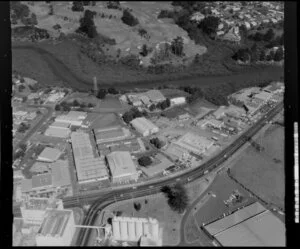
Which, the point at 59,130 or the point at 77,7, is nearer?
the point at 59,130

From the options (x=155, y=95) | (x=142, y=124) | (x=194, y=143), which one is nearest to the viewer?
(x=194, y=143)

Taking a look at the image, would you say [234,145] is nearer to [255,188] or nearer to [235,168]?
[235,168]

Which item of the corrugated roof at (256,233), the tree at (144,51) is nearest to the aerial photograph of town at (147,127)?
the corrugated roof at (256,233)

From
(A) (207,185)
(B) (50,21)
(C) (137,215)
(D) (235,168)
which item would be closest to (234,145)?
(D) (235,168)

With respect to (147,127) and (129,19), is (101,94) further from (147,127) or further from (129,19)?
(129,19)

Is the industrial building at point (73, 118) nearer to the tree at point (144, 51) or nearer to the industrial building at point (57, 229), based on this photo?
the industrial building at point (57, 229)

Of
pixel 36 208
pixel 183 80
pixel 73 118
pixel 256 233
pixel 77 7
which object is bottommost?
pixel 256 233

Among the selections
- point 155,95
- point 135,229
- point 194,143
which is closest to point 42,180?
point 135,229

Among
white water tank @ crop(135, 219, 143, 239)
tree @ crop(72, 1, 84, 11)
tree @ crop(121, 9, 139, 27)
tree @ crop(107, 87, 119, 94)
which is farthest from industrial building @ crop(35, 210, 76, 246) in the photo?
tree @ crop(72, 1, 84, 11)
